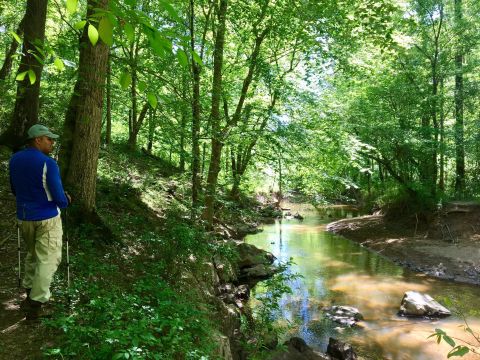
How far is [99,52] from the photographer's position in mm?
6656

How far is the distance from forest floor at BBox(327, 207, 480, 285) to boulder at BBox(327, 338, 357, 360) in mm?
8006

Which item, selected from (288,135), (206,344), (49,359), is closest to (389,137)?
(288,135)

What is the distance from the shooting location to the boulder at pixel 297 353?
22.7 ft

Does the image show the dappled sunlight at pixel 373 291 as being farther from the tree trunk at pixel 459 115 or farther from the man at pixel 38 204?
the man at pixel 38 204

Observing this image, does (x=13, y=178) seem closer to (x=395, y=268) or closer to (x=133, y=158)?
(x=133, y=158)

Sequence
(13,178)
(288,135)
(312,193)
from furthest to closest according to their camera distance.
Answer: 1. (312,193)
2. (288,135)
3. (13,178)

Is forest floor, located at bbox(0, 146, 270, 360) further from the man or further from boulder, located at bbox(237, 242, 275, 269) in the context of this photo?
boulder, located at bbox(237, 242, 275, 269)

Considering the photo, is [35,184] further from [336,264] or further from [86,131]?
[336,264]

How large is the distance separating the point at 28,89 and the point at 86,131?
6.68ft

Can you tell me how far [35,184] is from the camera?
13.8 feet

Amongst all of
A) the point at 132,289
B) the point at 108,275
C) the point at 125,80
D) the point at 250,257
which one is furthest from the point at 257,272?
the point at 125,80

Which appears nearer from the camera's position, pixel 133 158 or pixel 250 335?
pixel 250 335

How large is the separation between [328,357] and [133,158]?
41.8 ft

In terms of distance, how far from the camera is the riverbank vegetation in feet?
14.0
